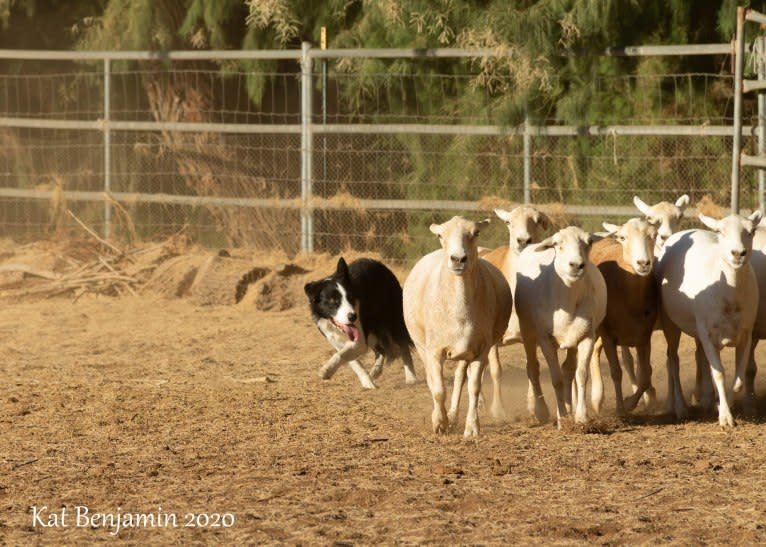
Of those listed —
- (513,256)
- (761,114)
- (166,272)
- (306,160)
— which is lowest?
(166,272)

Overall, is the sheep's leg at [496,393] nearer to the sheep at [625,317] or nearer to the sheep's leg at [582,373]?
the sheep at [625,317]

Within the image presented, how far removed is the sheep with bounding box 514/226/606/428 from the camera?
328 inches

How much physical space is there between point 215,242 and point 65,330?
3595mm

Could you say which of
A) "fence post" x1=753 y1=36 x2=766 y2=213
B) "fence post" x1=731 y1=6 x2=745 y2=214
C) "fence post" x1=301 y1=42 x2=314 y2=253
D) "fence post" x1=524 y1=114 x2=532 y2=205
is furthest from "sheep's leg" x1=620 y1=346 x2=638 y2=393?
"fence post" x1=301 y1=42 x2=314 y2=253

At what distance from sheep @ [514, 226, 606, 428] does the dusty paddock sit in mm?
359

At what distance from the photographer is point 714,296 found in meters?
8.53

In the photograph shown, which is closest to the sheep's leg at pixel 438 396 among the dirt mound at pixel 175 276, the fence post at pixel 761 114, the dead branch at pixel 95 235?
the fence post at pixel 761 114

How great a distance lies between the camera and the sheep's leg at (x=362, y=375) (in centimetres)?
1018

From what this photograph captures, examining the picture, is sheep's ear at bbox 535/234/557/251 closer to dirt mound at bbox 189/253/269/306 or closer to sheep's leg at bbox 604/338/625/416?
sheep's leg at bbox 604/338/625/416

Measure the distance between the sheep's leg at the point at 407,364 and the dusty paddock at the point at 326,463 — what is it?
0.29 feet

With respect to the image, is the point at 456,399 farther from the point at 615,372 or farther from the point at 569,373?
the point at 615,372

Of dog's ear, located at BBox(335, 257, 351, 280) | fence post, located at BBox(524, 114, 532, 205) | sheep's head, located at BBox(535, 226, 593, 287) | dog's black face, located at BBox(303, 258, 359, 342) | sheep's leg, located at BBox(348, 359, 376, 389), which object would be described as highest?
fence post, located at BBox(524, 114, 532, 205)

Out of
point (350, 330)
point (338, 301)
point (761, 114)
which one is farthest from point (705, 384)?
point (761, 114)

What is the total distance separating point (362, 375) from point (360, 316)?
18.3 inches
